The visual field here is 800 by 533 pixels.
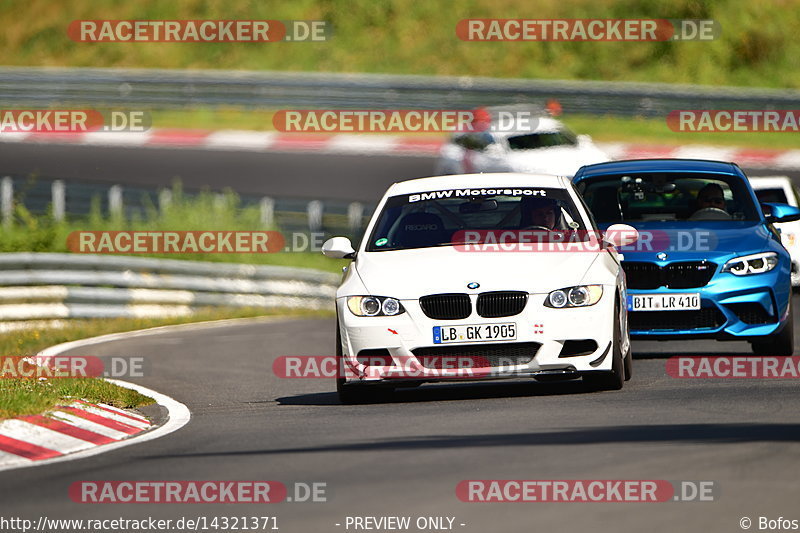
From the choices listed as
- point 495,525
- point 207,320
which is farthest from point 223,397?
point 207,320

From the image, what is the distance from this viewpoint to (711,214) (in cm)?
1288

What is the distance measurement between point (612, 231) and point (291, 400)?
103 inches

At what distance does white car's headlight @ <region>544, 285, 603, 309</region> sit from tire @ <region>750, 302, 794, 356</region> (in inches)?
103

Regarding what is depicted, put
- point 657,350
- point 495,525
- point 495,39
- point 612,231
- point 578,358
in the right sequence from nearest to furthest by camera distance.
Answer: point 495,525
point 578,358
point 612,231
point 657,350
point 495,39

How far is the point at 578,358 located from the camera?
10000 mm

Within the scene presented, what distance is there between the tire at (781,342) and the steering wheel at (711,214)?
95cm

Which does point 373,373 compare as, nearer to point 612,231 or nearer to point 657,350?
point 612,231

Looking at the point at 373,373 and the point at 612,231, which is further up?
the point at 612,231

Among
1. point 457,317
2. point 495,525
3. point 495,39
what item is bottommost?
point 495,525

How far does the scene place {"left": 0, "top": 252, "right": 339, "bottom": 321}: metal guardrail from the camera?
2148cm

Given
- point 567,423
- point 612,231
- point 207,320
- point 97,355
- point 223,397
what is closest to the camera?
point 567,423

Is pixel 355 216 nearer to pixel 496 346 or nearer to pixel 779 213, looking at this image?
pixel 779 213

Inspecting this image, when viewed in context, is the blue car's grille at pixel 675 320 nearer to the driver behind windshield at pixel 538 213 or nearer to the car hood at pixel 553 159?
the driver behind windshield at pixel 538 213

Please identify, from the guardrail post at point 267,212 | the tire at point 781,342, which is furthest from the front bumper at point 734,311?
the guardrail post at point 267,212
